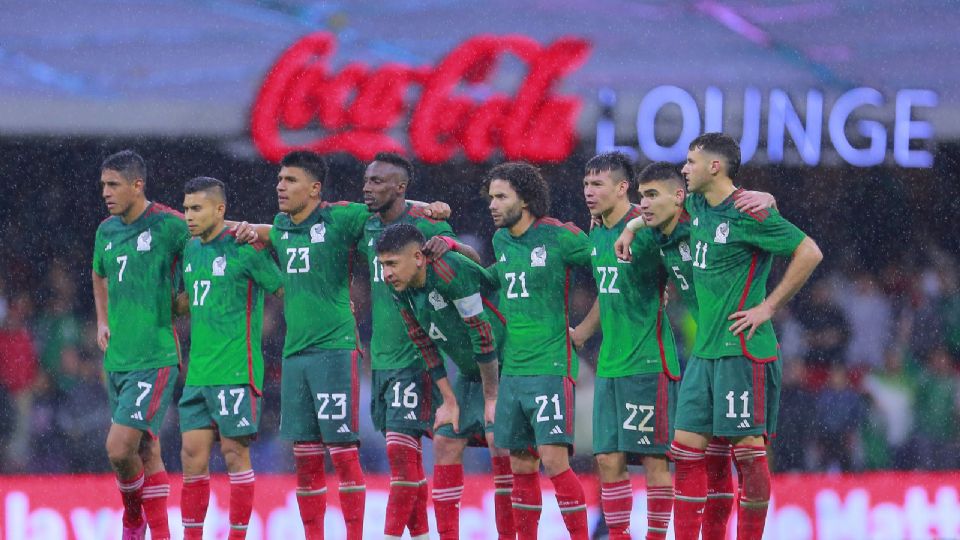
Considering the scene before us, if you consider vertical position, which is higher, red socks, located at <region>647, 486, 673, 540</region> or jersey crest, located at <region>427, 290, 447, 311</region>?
jersey crest, located at <region>427, 290, 447, 311</region>

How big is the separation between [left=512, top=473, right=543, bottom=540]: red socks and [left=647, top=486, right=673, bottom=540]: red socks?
51 centimetres

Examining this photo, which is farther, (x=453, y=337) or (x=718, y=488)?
(x=453, y=337)

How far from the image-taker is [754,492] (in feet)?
24.2

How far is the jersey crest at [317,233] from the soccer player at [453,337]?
1.77 ft

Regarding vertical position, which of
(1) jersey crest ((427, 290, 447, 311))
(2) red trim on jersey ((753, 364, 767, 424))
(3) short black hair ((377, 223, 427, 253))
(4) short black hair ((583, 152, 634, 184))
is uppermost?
(4) short black hair ((583, 152, 634, 184))

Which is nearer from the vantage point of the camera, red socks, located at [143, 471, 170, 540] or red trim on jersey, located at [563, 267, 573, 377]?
red trim on jersey, located at [563, 267, 573, 377]

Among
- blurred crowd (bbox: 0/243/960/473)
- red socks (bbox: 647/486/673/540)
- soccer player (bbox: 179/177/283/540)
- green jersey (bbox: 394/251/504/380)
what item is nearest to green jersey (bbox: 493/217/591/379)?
green jersey (bbox: 394/251/504/380)

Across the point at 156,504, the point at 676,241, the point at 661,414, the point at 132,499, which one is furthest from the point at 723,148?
the point at 132,499

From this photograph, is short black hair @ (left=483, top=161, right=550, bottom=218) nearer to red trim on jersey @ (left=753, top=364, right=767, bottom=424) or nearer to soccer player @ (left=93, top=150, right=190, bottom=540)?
red trim on jersey @ (left=753, top=364, right=767, bottom=424)

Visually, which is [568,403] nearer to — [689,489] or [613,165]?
[689,489]

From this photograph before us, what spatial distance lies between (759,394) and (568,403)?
88 cm

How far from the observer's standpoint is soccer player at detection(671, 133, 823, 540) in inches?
289

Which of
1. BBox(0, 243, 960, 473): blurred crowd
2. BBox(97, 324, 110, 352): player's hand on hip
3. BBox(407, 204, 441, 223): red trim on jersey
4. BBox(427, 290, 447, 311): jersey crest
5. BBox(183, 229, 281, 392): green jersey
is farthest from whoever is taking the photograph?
BBox(0, 243, 960, 473): blurred crowd

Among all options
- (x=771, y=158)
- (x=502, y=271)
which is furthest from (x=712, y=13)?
(x=502, y=271)
